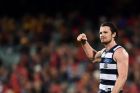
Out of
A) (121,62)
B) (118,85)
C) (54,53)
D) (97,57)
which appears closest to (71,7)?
(54,53)

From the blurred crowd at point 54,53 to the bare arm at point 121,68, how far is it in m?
6.19

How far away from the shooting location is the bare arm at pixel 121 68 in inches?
303

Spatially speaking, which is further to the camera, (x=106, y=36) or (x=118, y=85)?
(x=106, y=36)

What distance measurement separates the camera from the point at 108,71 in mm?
7969

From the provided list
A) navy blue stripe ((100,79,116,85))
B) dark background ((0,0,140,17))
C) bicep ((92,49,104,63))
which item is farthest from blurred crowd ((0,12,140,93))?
navy blue stripe ((100,79,116,85))

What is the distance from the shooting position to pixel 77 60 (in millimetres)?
15320

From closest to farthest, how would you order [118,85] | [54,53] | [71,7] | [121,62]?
[118,85] → [121,62] → [54,53] → [71,7]

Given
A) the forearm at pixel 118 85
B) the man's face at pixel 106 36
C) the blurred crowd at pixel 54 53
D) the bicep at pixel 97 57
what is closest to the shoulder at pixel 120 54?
the man's face at pixel 106 36

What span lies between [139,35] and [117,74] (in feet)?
26.7

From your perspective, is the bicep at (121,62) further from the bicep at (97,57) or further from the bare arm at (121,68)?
the bicep at (97,57)

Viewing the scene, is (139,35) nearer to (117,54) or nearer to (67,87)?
(67,87)

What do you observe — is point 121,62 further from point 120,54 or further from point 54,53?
point 54,53

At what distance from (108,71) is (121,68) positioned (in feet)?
0.84

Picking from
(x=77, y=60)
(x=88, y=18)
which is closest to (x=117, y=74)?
(x=77, y=60)
